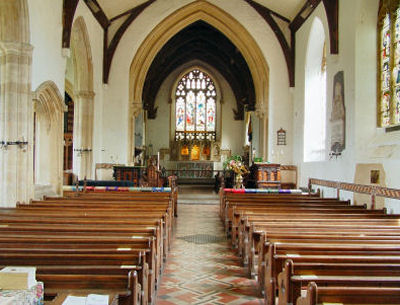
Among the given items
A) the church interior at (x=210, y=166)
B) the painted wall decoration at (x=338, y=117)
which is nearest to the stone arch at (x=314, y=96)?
the church interior at (x=210, y=166)

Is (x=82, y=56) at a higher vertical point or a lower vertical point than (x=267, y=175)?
higher

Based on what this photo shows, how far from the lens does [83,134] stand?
44.2ft

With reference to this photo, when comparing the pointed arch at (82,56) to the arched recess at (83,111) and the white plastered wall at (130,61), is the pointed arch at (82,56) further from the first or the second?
the white plastered wall at (130,61)

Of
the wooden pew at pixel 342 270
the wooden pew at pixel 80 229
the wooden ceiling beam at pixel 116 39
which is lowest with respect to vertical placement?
the wooden pew at pixel 342 270

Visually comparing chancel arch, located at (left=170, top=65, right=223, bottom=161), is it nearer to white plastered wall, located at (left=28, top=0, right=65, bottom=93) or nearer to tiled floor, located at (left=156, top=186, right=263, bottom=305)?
white plastered wall, located at (left=28, top=0, right=65, bottom=93)

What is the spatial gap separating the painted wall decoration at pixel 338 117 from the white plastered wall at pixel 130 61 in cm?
435

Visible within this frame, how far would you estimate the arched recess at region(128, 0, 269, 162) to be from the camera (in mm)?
14914

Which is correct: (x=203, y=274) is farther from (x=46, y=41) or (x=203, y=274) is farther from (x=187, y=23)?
(x=187, y=23)

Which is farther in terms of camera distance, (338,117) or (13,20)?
(338,117)

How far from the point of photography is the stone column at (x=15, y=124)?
7633 millimetres

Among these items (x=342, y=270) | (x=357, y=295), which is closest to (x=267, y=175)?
(x=342, y=270)

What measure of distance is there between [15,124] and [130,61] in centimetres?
770

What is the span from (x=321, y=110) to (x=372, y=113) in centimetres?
370

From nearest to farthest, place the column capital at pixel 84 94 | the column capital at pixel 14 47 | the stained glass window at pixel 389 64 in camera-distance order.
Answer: the column capital at pixel 14 47, the stained glass window at pixel 389 64, the column capital at pixel 84 94
